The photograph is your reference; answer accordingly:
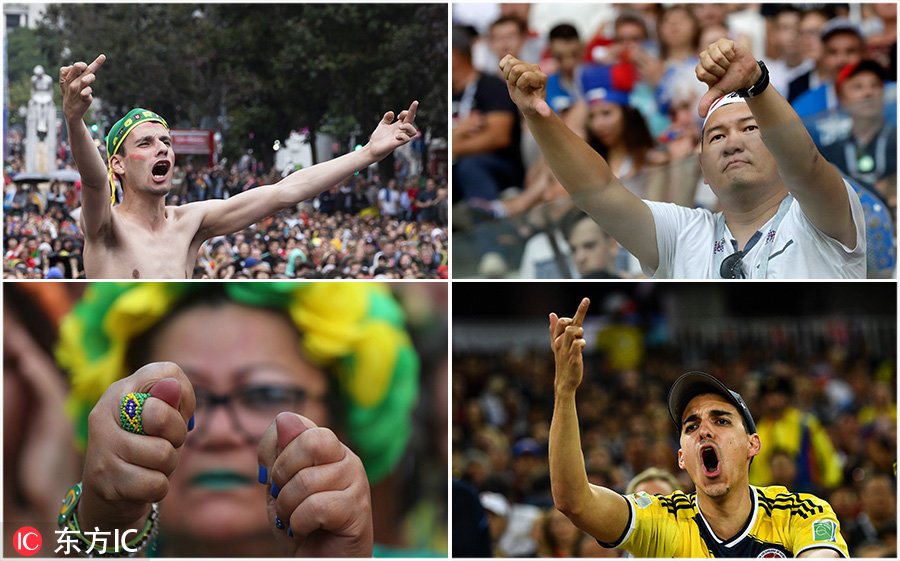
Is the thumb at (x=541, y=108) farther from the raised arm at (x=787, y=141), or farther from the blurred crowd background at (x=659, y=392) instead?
the blurred crowd background at (x=659, y=392)

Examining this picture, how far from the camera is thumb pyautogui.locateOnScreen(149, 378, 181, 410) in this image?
2670mm

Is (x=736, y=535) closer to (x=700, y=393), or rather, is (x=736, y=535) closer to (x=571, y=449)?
(x=700, y=393)

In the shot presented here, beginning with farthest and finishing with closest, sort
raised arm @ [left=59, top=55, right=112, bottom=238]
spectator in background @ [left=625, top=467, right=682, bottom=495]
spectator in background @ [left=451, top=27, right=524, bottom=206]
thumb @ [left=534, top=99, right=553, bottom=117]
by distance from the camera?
spectator in background @ [left=451, top=27, right=524, bottom=206]
spectator in background @ [left=625, top=467, right=682, bottom=495]
raised arm @ [left=59, top=55, right=112, bottom=238]
thumb @ [left=534, top=99, right=553, bottom=117]

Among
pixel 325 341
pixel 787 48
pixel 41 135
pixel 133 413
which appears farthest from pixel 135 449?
pixel 787 48

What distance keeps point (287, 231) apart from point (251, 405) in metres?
0.53

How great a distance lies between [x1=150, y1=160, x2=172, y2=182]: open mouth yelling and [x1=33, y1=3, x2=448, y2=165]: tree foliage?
8.6 inches

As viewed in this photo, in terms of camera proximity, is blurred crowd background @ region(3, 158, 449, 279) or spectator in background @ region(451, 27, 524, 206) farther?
spectator in background @ region(451, 27, 524, 206)

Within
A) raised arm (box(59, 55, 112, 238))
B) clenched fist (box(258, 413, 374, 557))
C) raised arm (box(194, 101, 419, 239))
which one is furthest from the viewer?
raised arm (box(194, 101, 419, 239))

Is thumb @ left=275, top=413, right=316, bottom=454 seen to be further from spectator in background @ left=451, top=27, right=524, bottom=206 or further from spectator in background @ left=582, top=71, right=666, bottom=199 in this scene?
spectator in background @ left=582, top=71, right=666, bottom=199

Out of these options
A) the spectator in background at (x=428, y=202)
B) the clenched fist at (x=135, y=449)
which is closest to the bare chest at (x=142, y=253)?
the clenched fist at (x=135, y=449)

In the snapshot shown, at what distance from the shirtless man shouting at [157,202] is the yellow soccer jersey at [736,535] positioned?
1285 mm

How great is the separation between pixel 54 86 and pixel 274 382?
111 centimetres

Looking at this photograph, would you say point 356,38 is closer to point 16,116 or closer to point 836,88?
point 16,116

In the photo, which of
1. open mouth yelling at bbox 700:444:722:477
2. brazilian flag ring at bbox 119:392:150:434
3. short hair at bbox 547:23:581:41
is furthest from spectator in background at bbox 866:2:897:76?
brazilian flag ring at bbox 119:392:150:434
